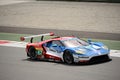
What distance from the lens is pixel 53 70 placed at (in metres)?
15.2

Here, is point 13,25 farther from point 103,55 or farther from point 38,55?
point 103,55

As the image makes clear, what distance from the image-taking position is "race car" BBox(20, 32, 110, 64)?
15.7m

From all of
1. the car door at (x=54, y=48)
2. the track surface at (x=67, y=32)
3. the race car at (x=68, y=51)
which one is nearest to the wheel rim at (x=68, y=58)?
the race car at (x=68, y=51)

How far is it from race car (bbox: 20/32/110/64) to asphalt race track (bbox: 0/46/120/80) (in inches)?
11.2

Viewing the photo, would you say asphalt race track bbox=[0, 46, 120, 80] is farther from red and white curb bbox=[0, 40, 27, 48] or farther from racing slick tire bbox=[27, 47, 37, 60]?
red and white curb bbox=[0, 40, 27, 48]

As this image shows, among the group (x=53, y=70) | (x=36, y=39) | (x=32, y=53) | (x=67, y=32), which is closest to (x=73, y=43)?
(x=53, y=70)

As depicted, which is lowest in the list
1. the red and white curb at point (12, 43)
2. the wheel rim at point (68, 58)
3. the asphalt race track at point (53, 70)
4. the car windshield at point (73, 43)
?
the red and white curb at point (12, 43)

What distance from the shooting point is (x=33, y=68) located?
1586 cm

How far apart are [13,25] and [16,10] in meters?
8.69

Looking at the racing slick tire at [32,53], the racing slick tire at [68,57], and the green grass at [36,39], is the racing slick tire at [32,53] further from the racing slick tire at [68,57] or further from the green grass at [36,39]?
the green grass at [36,39]

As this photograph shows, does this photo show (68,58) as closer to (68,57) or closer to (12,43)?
(68,57)

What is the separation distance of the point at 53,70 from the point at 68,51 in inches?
48.1

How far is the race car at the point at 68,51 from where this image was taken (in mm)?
15688

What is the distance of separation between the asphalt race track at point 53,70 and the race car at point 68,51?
28cm
